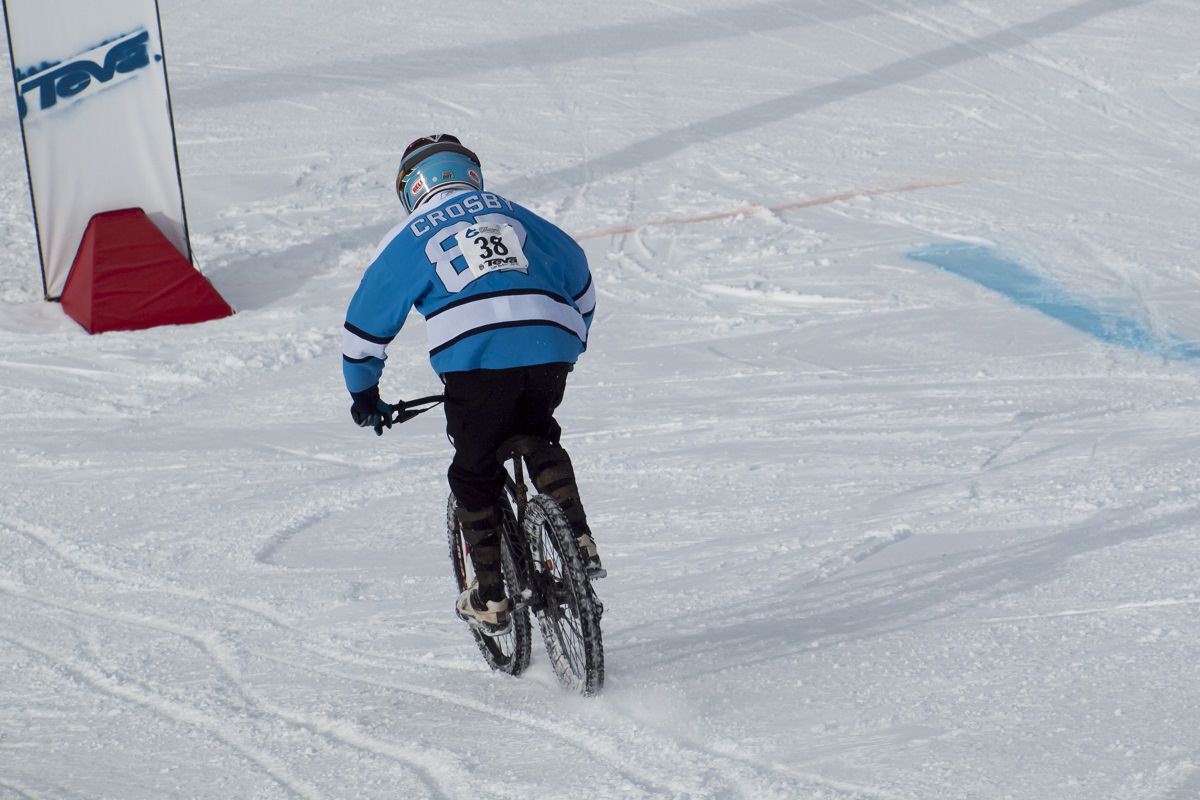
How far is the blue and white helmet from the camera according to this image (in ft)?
13.0

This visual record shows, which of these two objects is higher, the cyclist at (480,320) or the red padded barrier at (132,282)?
the cyclist at (480,320)

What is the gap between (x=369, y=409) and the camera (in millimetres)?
3887

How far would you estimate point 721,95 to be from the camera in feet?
39.9

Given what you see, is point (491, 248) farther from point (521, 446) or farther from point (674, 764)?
point (674, 764)

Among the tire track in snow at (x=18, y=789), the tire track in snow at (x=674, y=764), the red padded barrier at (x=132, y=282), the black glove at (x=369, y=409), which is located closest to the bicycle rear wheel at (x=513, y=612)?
the tire track in snow at (x=674, y=764)

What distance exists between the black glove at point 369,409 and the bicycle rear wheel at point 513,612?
39 cm

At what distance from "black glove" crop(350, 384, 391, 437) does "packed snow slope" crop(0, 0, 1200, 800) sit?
81cm

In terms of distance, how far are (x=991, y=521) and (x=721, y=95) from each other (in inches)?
300

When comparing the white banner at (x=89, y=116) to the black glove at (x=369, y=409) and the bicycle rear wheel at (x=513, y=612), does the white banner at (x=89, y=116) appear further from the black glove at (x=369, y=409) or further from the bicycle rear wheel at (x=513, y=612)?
the black glove at (x=369, y=409)

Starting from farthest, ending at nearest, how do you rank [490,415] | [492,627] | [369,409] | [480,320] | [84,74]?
[84,74]
[492,627]
[369,409]
[490,415]
[480,320]

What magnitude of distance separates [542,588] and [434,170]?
1.18 meters

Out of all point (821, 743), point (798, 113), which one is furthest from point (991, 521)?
point (798, 113)

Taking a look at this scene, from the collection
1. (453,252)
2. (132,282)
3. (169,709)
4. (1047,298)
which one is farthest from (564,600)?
(132,282)

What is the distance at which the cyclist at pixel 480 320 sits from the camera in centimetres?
368
